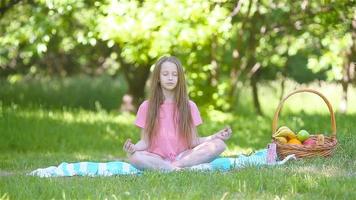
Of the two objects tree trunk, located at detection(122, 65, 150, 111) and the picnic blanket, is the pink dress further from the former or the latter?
tree trunk, located at detection(122, 65, 150, 111)

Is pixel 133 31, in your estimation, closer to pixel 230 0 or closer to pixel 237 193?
pixel 230 0

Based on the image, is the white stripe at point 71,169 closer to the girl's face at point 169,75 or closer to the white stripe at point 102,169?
the white stripe at point 102,169

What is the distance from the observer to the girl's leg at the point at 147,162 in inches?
235

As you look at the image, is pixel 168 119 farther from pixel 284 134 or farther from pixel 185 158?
pixel 284 134

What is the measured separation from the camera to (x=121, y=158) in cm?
807

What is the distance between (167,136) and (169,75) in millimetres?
572

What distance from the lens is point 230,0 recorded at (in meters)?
A: 10.0

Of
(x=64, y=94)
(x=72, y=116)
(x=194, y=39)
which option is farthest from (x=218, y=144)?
(x=64, y=94)

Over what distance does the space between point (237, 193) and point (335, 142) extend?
2.01 m

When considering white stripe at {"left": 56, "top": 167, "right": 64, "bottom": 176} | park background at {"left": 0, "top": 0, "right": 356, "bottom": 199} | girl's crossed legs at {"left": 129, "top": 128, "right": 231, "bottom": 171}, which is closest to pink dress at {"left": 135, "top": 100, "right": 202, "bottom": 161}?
girl's crossed legs at {"left": 129, "top": 128, "right": 231, "bottom": 171}

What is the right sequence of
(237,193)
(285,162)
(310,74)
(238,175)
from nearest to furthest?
(237,193) < (238,175) < (285,162) < (310,74)

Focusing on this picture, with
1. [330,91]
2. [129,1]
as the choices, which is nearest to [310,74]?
[330,91]

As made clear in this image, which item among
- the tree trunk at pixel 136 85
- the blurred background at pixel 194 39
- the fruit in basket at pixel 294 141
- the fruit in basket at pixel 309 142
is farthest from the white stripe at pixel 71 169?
the tree trunk at pixel 136 85

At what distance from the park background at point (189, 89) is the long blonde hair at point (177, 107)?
3.34ft
